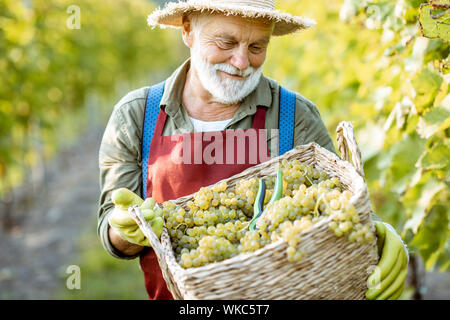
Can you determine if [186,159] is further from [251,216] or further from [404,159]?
[404,159]

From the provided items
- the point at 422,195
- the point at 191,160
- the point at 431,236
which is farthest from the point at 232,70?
the point at 431,236

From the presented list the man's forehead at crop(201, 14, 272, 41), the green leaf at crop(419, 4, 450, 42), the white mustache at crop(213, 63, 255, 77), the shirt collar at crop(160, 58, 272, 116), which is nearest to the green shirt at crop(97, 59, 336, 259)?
the shirt collar at crop(160, 58, 272, 116)

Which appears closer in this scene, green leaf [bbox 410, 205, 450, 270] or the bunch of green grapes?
the bunch of green grapes

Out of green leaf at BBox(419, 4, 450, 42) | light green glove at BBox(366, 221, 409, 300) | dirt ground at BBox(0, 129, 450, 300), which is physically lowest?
dirt ground at BBox(0, 129, 450, 300)

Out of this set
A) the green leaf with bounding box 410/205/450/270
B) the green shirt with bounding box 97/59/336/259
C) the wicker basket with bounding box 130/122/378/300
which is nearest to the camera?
the wicker basket with bounding box 130/122/378/300

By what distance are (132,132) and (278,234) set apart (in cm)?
93

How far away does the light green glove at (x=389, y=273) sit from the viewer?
1.38m

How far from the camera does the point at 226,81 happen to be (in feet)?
6.59

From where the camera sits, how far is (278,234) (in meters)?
1.33

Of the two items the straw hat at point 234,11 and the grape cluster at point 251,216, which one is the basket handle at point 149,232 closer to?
the grape cluster at point 251,216

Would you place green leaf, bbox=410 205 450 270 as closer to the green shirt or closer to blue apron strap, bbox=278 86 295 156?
the green shirt

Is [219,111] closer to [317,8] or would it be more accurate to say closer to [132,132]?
[132,132]

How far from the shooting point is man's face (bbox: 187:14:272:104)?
1935 mm

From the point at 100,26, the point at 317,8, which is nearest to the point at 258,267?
the point at 317,8
